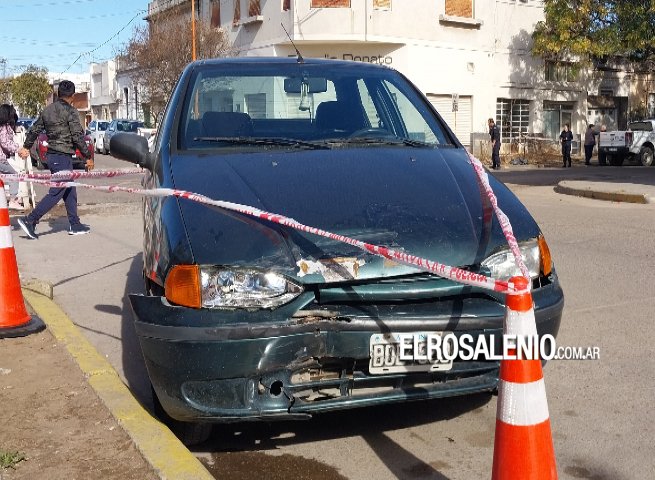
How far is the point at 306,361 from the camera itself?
9.71 ft

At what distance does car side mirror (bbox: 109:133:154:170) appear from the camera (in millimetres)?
4340

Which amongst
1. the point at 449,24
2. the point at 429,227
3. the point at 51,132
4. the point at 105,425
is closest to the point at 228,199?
the point at 429,227

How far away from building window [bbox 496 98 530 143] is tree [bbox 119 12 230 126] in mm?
12131

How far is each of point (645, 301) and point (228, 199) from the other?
12.8 ft

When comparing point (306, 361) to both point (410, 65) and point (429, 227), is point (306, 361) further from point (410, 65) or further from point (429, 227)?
point (410, 65)

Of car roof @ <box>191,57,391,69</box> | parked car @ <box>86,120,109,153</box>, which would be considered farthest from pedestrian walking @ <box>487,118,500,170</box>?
car roof @ <box>191,57,391,69</box>

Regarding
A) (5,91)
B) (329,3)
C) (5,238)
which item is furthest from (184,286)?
(5,91)

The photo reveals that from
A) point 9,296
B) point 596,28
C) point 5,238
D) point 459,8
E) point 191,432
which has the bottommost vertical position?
point 191,432

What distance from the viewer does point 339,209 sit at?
3.33 metres

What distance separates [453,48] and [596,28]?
19.6 ft

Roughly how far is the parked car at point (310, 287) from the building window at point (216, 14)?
33107 mm

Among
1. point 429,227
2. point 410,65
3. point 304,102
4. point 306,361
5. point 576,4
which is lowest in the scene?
point 306,361

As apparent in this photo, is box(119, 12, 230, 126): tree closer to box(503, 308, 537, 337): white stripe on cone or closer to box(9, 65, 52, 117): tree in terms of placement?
box(9, 65, 52, 117): tree

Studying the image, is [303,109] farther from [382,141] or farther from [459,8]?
[459,8]
